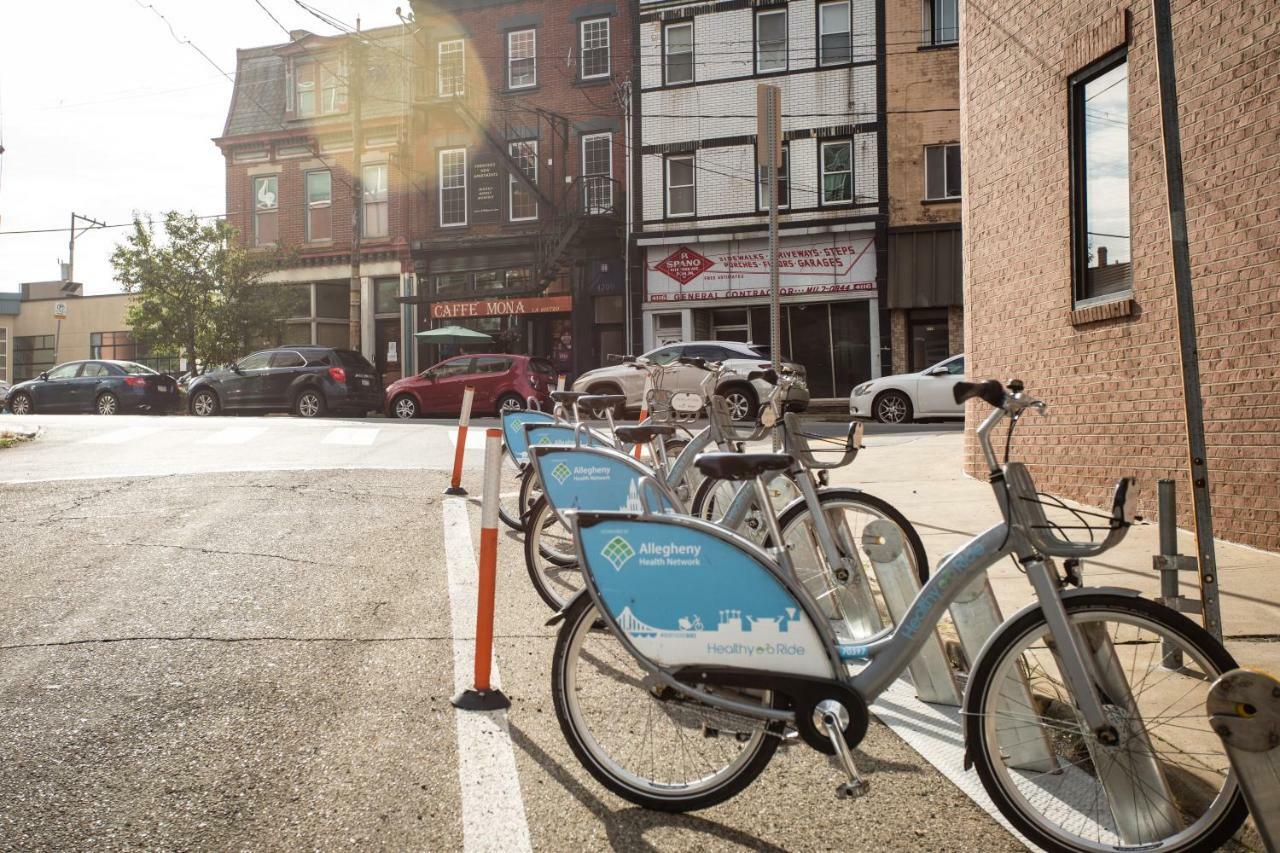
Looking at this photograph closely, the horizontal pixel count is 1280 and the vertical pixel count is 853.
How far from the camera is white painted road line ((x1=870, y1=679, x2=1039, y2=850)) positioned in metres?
3.60

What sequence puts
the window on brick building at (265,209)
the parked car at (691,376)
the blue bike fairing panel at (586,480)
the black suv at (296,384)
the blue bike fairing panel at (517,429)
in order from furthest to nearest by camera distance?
the window on brick building at (265,209) → the black suv at (296,384) → the parked car at (691,376) → the blue bike fairing panel at (517,429) → the blue bike fairing panel at (586,480)

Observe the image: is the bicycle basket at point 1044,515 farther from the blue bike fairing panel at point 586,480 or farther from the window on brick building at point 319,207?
the window on brick building at point 319,207

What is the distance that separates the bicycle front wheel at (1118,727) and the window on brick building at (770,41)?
26.4 metres

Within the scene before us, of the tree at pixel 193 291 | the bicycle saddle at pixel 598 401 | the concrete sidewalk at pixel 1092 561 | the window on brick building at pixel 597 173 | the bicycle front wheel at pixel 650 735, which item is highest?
the window on brick building at pixel 597 173

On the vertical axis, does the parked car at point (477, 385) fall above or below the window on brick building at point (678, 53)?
below

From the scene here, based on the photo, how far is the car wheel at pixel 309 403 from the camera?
24.4 m

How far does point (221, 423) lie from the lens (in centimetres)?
1833

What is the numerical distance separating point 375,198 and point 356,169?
1271mm

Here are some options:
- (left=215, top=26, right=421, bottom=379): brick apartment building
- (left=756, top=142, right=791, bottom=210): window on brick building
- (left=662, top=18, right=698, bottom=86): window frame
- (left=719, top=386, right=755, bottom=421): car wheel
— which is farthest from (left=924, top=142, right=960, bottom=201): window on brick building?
(left=215, top=26, right=421, bottom=379): brick apartment building

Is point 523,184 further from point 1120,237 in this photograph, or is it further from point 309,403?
point 1120,237

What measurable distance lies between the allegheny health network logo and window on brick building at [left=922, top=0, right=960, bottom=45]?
83.4ft

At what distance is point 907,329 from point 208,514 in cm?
Answer: 2025

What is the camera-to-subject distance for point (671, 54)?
28625mm

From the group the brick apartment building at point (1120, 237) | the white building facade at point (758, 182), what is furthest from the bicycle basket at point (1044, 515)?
the white building facade at point (758, 182)
